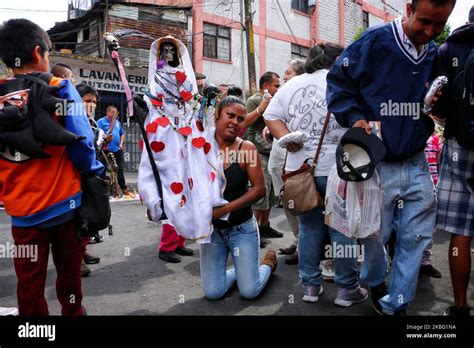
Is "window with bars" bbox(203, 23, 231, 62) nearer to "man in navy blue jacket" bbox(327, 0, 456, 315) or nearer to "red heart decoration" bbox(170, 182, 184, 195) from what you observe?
"red heart decoration" bbox(170, 182, 184, 195)

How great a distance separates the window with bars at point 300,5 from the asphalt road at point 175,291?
58.4 feet

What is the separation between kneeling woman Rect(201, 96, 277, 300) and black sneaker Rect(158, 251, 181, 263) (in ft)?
3.31

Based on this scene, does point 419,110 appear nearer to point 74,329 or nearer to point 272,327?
point 272,327

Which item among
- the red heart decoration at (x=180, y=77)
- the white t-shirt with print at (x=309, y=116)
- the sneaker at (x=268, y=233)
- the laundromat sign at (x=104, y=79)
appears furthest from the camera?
the laundromat sign at (x=104, y=79)

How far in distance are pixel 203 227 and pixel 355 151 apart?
1.27 metres

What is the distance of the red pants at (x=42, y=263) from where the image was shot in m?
2.40

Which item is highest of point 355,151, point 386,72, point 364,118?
point 386,72

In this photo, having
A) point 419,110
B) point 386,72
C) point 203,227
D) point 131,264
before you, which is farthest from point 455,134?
point 131,264

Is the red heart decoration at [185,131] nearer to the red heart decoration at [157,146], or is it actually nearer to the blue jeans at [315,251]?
the red heart decoration at [157,146]

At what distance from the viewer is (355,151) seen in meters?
2.52

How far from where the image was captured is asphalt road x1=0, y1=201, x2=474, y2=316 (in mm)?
3188

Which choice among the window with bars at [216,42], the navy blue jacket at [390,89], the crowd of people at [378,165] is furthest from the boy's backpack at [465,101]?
the window with bars at [216,42]

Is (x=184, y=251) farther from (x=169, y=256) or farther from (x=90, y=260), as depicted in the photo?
(x=90, y=260)

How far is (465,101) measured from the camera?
253 cm
